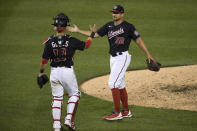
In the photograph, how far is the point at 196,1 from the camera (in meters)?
18.0

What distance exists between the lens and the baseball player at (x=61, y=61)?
24.4 ft

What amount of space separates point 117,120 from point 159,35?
718 cm

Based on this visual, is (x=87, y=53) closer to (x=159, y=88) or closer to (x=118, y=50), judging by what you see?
(x=159, y=88)

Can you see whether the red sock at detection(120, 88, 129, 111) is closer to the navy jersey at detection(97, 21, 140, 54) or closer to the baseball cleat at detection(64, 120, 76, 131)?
the navy jersey at detection(97, 21, 140, 54)

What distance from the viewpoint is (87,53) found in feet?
45.2

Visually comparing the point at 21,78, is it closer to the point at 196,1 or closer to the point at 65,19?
the point at 65,19

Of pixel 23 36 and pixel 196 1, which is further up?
pixel 196 1

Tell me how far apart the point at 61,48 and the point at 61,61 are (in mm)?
237

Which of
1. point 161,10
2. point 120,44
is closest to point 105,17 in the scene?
point 161,10

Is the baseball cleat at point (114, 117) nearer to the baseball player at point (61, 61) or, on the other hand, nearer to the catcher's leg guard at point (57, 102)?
the baseball player at point (61, 61)

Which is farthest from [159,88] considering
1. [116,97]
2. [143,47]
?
[143,47]

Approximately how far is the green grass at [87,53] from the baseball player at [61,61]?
49cm

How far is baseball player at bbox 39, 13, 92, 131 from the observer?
7.43m

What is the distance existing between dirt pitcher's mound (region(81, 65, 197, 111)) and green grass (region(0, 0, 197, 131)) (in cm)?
45
